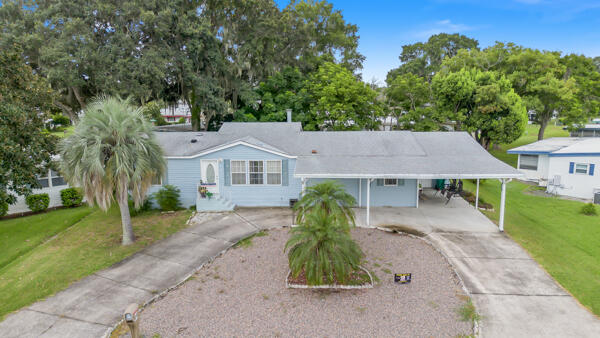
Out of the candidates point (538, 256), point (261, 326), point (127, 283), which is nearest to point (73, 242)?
point (127, 283)

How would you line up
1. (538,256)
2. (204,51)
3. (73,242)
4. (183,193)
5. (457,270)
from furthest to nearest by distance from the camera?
(204,51)
(183,193)
(73,242)
(538,256)
(457,270)

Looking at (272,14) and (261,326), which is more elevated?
(272,14)

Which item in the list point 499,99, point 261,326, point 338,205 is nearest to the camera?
point 261,326

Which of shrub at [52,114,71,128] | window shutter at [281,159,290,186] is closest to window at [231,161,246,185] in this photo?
window shutter at [281,159,290,186]

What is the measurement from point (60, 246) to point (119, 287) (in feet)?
16.2

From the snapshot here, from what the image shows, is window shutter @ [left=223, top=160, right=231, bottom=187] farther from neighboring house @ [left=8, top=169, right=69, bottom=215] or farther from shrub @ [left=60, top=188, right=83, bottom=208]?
neighboring house @ [left=8, top=169, right=69, bottom=215]

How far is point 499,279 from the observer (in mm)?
8789

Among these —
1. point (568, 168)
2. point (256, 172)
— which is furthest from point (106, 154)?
point (568, 168)

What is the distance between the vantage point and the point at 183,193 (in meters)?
15.7

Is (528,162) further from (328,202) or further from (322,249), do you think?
(322,249)

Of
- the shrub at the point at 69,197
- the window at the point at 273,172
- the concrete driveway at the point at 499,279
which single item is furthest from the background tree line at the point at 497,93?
the shrub at the point at 69,197

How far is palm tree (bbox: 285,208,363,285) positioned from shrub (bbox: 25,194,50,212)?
14731 mm

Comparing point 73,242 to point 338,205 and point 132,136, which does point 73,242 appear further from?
point 338,205

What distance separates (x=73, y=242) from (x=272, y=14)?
2294cm
